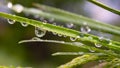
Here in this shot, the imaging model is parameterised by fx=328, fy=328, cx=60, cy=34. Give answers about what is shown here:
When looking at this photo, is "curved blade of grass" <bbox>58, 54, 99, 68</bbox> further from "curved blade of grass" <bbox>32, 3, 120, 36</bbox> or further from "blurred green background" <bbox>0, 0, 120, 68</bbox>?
"blurred green background" <bbox>0, 0, 120, 68</bbox>

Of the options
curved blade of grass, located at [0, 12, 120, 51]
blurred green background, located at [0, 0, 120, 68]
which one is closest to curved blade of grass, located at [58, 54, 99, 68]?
curved blade of grass, located at [0, 12, 120, 51]

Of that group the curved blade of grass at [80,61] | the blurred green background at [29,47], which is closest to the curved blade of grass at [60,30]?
the curved blade of grass at [80,61]

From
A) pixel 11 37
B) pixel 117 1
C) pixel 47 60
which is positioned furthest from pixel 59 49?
pixel 117 1

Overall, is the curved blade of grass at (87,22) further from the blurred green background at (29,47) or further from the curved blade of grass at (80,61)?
the blurred green background at (29,47)

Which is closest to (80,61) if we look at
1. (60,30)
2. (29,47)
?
(60,30)

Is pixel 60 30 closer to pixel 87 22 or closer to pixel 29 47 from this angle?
pixel 87 22

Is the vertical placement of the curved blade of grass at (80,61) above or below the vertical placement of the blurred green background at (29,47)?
above

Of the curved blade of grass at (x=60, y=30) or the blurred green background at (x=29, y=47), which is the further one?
the blurred green background at (x=29, y=47)

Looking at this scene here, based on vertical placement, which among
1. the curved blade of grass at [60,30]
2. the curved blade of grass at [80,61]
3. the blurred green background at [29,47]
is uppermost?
the curved blade of grass at [60,30]

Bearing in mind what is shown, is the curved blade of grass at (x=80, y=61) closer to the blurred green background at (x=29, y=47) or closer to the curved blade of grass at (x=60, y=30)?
the curved blade of grass at (x=60, y=30)

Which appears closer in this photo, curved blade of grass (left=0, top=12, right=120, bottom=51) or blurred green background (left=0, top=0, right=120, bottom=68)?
curved blade of grass (left=0, top=12, right=120, bottom=51)

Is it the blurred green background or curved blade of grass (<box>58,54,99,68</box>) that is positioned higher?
curved blade of grass (<box>58,54,99,68</box>)

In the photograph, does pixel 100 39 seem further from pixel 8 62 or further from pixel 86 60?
pixel 8 62
